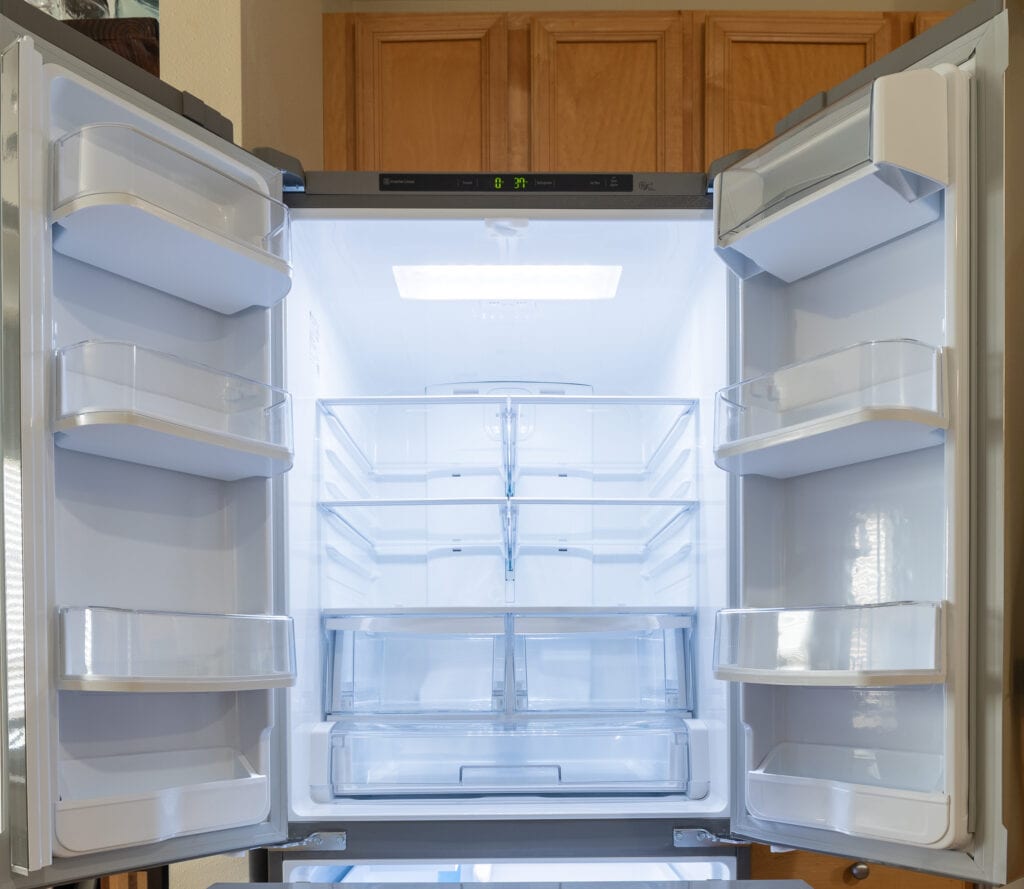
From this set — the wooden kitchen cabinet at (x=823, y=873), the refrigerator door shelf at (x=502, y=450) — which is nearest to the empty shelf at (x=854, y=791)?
the wooden kitchen cabinet at (x=823, y=873)

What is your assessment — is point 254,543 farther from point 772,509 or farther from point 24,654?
point 772,509

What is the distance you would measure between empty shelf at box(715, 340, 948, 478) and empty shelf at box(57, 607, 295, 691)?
2.16 feet

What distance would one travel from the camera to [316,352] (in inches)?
64.6

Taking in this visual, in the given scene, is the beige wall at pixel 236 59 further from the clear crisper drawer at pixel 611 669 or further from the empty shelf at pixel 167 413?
the clear crisper drawer at pixel 611 669

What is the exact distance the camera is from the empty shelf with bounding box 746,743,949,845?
3.57 ft

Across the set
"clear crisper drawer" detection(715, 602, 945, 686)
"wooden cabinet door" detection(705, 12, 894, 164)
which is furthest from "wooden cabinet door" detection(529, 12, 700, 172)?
"clear crisper drawer" detection(715, 602, 945, 686)

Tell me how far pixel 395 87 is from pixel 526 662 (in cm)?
120

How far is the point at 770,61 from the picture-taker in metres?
2.00

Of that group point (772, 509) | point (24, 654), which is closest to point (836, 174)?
point (772, 509)

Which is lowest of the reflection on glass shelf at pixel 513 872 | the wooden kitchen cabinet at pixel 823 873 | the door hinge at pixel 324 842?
the reflection on glass shelf at pixel 513 872

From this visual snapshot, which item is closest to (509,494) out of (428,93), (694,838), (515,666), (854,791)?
(515,666)

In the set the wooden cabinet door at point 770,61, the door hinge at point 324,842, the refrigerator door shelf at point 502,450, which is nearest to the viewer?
the door hinge at point 324,842

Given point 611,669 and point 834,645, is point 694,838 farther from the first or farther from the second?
point 834,645

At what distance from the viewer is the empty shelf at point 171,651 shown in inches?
41.9
